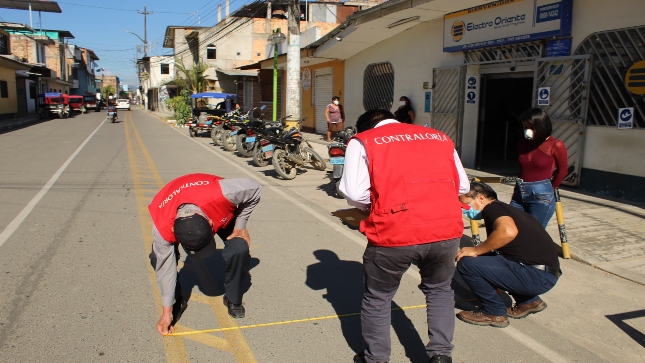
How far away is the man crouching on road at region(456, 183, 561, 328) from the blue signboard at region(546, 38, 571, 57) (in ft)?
22.0

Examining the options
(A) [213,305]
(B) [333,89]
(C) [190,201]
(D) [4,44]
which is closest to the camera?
(C) [190,201]

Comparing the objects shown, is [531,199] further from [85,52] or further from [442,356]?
[85,52]

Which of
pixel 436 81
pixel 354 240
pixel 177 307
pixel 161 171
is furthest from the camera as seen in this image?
Result: pixel 436 81

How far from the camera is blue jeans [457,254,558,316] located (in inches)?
153

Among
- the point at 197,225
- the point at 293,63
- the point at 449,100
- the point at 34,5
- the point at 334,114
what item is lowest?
the point at 197,225

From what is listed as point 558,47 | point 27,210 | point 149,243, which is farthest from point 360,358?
point 558,47

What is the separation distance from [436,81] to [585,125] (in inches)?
178

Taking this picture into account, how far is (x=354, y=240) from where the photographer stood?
6.40 m

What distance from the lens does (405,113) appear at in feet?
42.2

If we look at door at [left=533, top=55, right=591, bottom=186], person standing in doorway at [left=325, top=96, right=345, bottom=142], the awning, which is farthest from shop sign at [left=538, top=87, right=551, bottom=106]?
the awning

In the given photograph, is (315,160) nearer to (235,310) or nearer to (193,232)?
(235,310)

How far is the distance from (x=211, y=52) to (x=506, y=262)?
1816 inches

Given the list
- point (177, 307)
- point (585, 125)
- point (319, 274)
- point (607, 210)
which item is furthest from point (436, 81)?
point (177, 307)

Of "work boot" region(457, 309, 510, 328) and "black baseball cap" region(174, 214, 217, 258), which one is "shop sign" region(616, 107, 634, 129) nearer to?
"work boot" region(457, 309, 510, 328)
